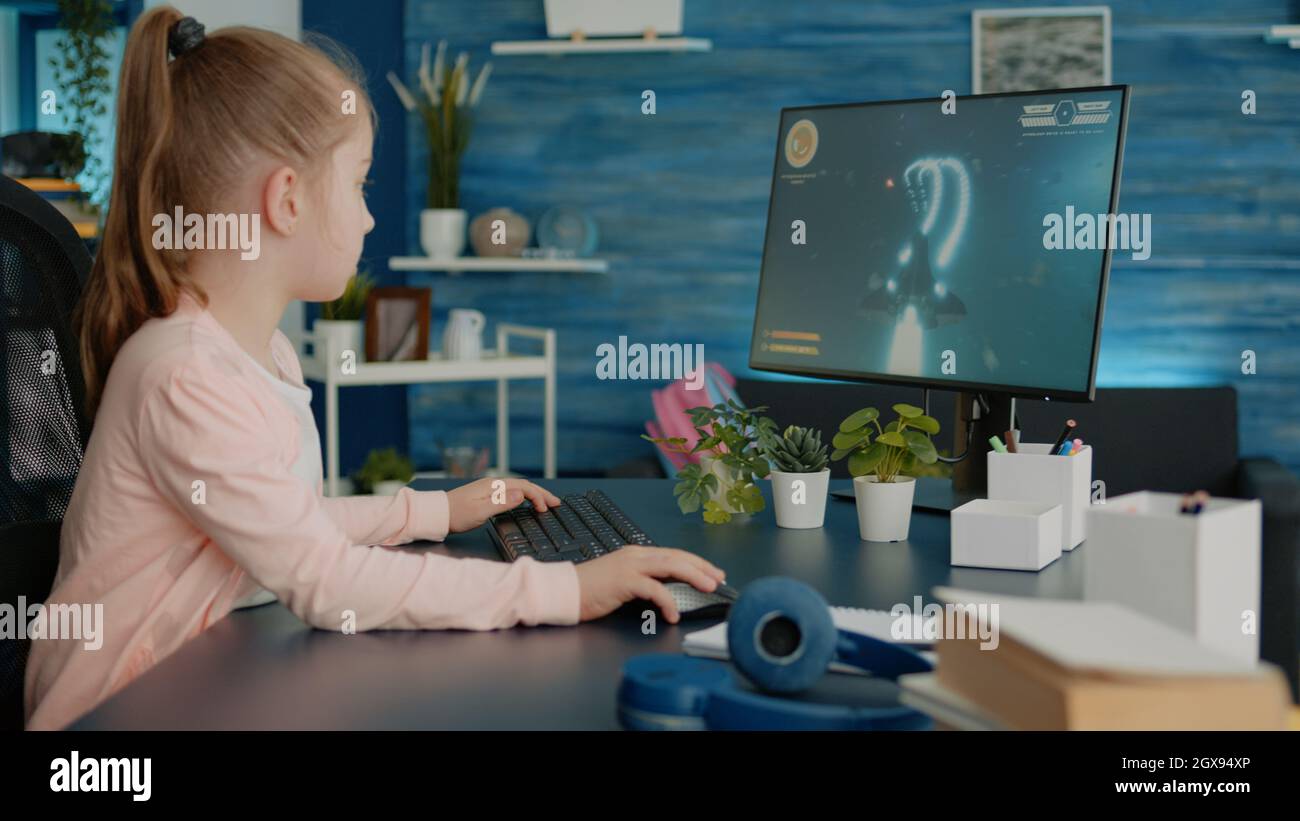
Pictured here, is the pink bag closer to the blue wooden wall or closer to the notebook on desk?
the blue wooden wall

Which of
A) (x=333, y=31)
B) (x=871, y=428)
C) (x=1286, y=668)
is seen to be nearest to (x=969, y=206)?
(x=871, y=428)

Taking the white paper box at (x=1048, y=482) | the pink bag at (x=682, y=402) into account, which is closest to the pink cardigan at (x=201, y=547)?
the white paper box at (x=1048, y=482)

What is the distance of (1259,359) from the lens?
3.50 meters

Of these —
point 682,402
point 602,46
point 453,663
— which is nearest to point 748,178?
point 602,46

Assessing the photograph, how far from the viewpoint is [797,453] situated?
1436 millimetres

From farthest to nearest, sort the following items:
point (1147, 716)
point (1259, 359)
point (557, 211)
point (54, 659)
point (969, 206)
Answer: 1. point (557, 211)
2. point (1259, 359)
3. point (969, 206)
4. point (54, 659)
5. point (1147, 716)

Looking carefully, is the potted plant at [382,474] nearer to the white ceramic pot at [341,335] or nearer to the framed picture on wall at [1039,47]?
the white ceramic pot at [341,335]

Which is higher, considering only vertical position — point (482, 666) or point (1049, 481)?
point (1049, 481)

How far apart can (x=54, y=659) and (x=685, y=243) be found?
2.86 m

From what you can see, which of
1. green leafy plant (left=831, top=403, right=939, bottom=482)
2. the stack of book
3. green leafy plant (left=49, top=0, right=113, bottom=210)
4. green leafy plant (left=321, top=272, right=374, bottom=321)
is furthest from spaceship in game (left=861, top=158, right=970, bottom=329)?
green leafy plant (left=49, top=0, right=113, bottom=210)

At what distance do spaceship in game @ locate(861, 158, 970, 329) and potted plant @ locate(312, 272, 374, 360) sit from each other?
220cm

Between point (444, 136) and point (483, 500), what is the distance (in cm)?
258

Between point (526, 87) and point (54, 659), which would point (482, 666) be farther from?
point (526, 87)

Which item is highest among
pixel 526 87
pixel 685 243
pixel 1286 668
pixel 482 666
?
pixel 526 87
